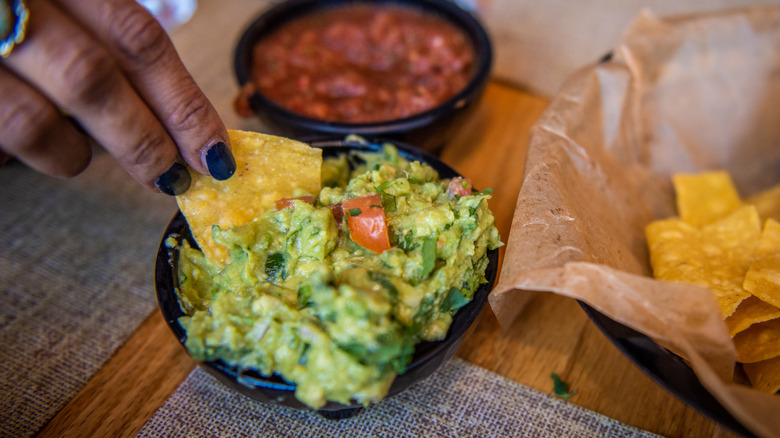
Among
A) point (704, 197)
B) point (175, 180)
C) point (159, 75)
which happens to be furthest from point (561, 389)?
point (159, 75)

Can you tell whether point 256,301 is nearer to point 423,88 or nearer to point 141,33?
point 141,33

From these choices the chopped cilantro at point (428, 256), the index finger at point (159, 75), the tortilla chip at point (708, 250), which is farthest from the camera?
the tortilla chip at point (708, 250)

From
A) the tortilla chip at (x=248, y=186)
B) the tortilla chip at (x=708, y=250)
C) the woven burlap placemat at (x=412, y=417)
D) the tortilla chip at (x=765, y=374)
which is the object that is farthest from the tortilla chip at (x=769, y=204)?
the tortilla chip at (x=248, y=186)

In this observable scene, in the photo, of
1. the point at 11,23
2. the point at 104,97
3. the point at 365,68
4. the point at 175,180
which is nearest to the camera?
the point at 11,23

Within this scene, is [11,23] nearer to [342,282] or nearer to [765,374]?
[342,282]

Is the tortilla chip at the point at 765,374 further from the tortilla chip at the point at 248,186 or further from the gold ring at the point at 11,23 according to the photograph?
the gold ring at the point at 11,23

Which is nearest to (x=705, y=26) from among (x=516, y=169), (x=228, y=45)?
(x=516, y=169)

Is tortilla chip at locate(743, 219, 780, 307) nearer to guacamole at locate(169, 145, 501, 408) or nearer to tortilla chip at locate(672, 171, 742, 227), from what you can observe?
tortilla chip at locate(672, 171, 742, 227)

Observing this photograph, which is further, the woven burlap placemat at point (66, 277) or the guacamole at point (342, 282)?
the woven burlap placemat at point (66, 277)

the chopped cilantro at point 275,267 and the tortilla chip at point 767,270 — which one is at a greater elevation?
the chopped cilantro at point 275,267

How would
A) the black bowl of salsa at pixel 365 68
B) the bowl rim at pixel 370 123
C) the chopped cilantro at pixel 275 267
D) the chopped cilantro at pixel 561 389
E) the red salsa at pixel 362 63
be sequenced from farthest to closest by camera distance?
the red salsa at pixel 362 63
the black bowl of salsa at pixel 365 68
the bowl rim at pixel 370 123
the chopped cilantro at pixel 561 389
the chopped cilantro at pixel 275 267
